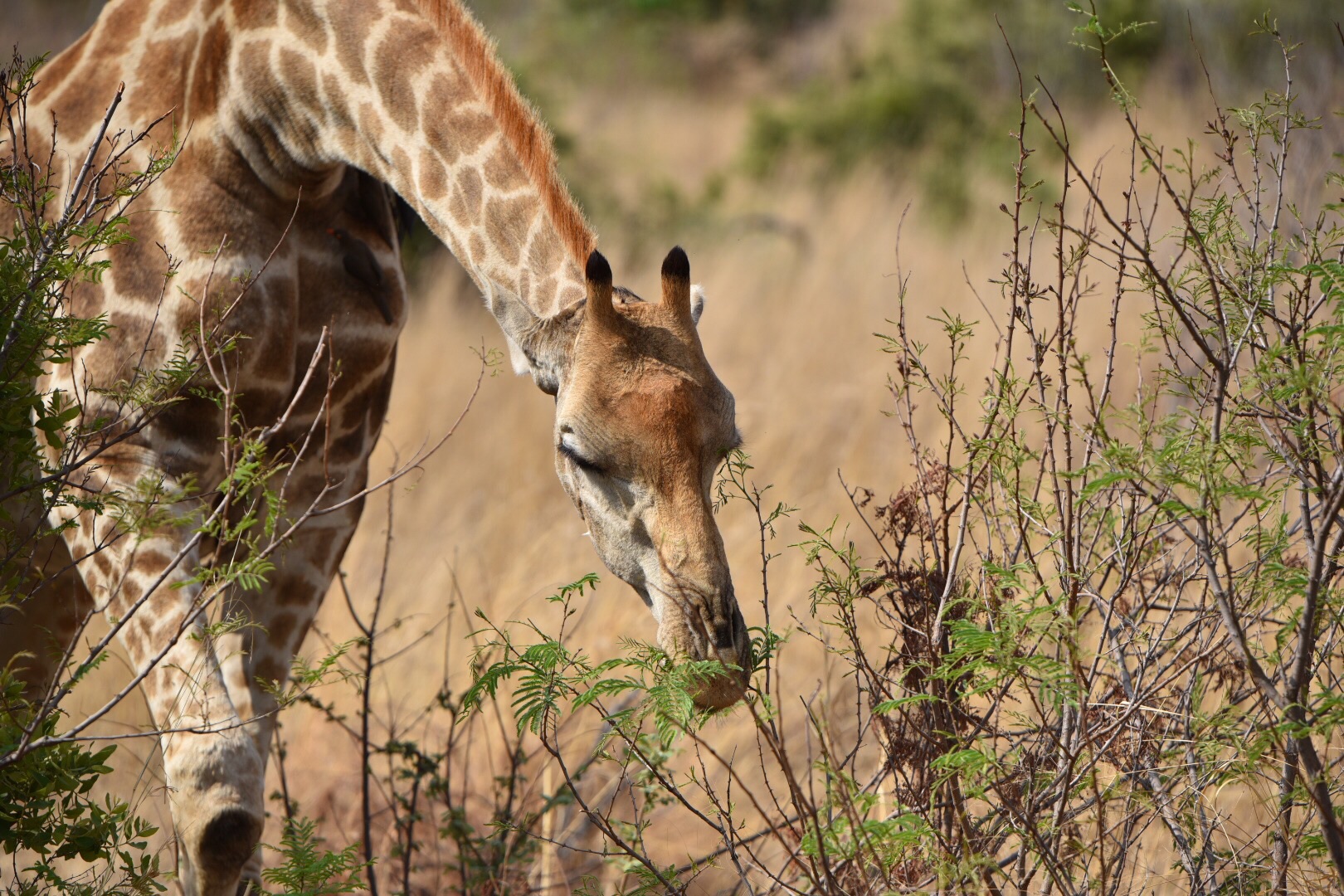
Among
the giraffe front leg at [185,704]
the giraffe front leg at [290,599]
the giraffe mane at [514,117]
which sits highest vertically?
the giraffe mane at [514,117]

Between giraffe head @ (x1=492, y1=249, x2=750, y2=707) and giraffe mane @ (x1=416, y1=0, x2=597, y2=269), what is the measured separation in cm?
26

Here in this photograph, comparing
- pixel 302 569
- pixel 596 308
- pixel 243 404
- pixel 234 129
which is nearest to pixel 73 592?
pixel 302 569

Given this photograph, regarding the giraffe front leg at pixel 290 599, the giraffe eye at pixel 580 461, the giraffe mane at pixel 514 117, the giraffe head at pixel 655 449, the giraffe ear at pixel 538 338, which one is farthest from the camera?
the giraffe front leg at pixel 290 599

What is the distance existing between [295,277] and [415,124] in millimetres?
568

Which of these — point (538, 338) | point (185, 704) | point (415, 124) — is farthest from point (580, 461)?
point (185, 704)

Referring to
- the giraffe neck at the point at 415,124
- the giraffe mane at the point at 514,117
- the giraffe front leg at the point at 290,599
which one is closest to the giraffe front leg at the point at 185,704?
the giraffe front leg at the point at 290,599

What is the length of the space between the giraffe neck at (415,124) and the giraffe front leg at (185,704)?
896 mm

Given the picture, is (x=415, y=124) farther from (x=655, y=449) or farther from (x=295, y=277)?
(x=655, y=449)

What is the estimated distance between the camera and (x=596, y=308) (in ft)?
8.86

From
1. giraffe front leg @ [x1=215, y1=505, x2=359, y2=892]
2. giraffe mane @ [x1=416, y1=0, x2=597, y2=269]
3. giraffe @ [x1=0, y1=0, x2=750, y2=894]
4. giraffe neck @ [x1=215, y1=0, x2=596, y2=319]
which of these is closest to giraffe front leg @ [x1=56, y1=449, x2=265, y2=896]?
giraffe @ [x1=0, y1=0, x2=750, y2=894]

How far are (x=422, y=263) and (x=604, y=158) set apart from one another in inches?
123

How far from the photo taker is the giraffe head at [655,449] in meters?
2.47

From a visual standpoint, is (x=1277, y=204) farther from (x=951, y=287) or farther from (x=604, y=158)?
(x=604, y=158)

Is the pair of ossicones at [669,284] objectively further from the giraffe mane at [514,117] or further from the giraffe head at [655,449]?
the giraffe mane at [514,117]
